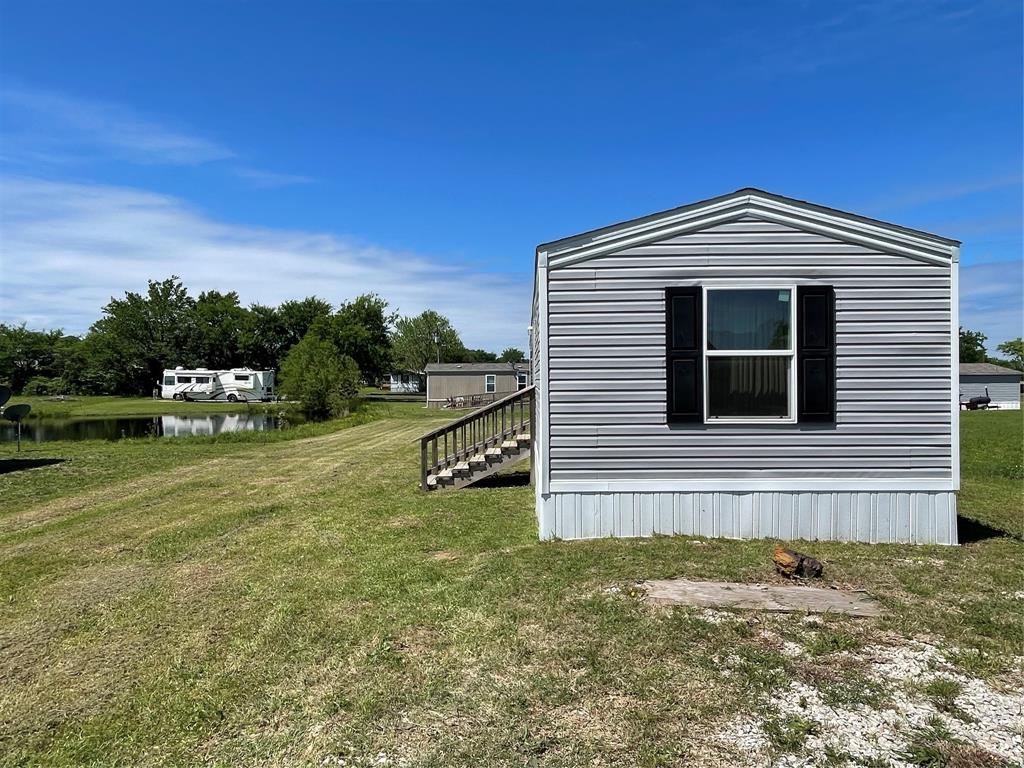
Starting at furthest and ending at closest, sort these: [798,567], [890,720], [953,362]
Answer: [953,362]
[798,567]
[890,720]

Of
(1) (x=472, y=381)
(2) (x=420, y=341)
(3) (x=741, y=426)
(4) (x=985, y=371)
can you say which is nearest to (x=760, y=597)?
(3) (x=741, y=426)

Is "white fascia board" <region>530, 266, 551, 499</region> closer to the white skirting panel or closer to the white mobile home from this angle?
the white mobile home

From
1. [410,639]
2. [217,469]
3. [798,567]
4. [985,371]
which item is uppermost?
[985,371]

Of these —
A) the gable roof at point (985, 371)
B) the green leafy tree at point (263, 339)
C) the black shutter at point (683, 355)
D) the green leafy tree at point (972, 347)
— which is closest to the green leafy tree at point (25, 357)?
the green leafy tree at point (263, 339)

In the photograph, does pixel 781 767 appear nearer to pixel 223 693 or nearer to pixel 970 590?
pixel 223 693

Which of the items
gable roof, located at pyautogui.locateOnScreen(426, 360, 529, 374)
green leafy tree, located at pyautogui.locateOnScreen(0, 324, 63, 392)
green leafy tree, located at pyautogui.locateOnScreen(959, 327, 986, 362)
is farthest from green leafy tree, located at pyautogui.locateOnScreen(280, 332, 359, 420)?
green leafy tree, located at pyautogui.locateOnScreen(959, 327, 986, 362)

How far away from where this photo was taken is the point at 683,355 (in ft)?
20.1

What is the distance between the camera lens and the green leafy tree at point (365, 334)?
53312mm

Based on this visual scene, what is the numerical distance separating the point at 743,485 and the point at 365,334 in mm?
50715

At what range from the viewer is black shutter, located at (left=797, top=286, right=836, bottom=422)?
6059 mm

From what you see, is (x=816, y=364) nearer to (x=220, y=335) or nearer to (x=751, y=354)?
(x=751, y=354)

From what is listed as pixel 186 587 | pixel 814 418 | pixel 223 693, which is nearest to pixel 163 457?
pixel 186 587

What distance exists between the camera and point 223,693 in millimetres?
3146

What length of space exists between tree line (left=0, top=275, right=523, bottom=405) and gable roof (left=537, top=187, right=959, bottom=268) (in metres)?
50.7
